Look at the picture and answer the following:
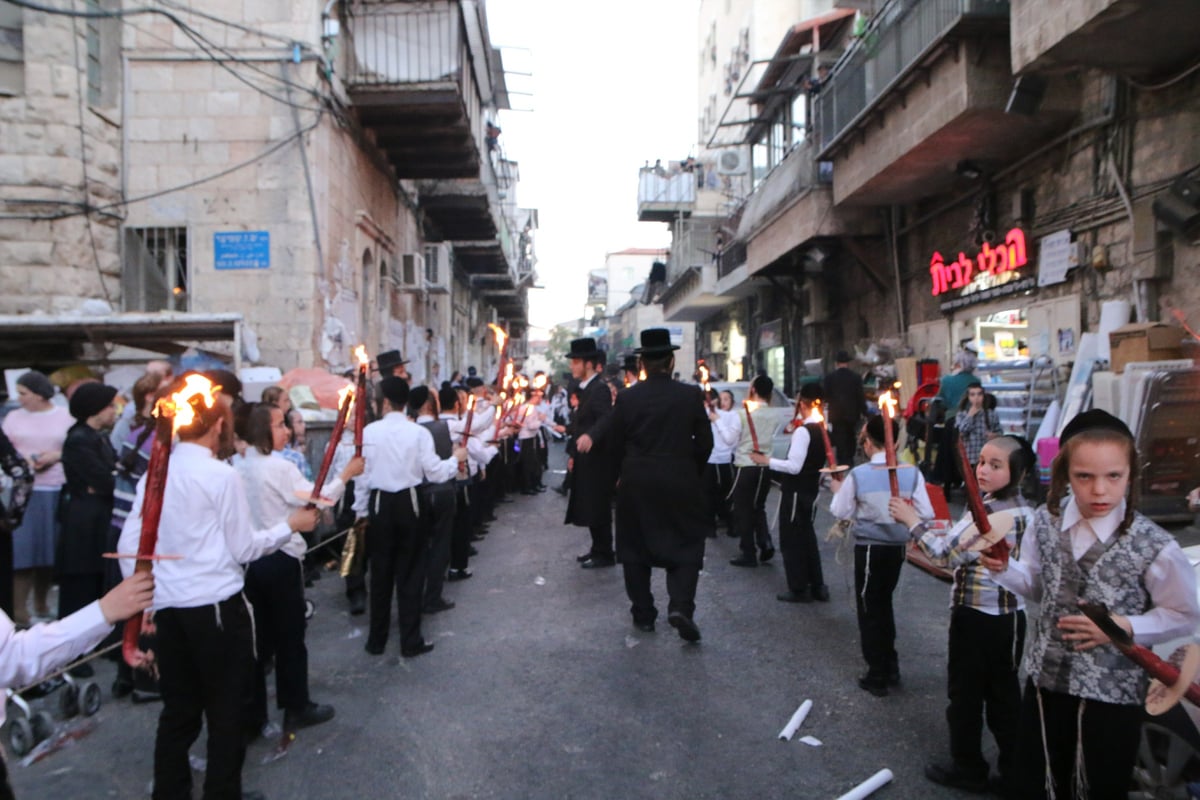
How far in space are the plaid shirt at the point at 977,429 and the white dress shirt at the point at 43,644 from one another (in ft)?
31.4

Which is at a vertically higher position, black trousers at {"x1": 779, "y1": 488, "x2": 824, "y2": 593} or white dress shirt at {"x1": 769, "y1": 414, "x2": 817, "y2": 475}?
white dress shirt at {"x1": 769, "y1": 414, "x2": 817, "y2": 475}

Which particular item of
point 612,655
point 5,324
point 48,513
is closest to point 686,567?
point 612,655

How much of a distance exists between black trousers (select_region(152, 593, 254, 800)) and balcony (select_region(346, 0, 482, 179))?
1129 cm

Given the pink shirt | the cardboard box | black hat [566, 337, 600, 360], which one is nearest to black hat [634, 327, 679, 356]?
black hat [566, 337, 600, 360]

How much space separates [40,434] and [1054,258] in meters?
11.0

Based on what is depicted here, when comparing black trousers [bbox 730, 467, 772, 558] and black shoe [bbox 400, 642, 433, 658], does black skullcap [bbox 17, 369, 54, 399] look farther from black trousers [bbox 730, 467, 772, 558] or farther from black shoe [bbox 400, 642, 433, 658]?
black trousers [bbox 730, 467, 772, 558]

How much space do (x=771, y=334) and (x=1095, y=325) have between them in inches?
584

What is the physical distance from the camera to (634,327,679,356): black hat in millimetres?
6215

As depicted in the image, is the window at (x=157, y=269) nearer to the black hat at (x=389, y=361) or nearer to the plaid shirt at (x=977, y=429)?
the black hat at (x=389, y=361)

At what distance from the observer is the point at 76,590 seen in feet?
17.7

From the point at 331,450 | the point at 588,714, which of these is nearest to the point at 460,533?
the point at 588,714

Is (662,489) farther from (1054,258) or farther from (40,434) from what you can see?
(1054,258)

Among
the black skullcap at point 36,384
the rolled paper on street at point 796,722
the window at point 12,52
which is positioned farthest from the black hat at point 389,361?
the window at point 12,52

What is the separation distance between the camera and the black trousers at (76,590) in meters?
5.37
